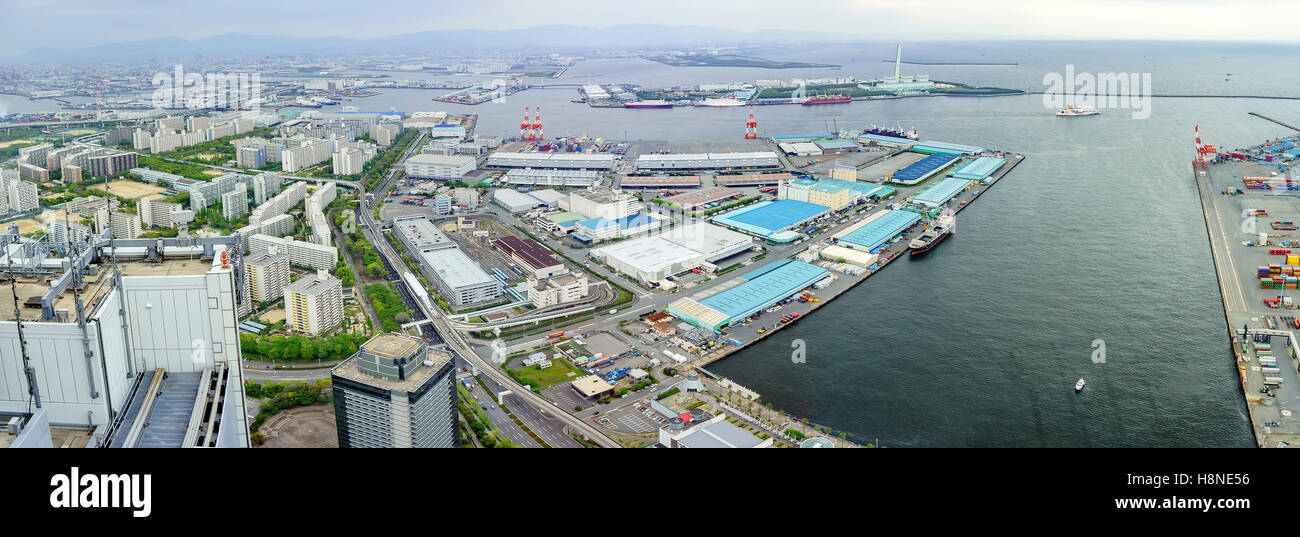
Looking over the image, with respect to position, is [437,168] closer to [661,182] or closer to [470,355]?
[661,182]

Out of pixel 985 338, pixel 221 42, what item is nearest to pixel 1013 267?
pixel 985 338

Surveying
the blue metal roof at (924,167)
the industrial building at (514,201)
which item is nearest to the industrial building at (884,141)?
the blue metal roof at (924,167)

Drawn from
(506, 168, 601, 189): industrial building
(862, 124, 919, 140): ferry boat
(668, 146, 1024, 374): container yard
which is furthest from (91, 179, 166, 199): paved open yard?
(862, 124, 919, 140): ferry boat

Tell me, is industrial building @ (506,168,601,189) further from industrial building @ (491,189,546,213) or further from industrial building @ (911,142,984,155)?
industrial building @ (911,142,984,155)

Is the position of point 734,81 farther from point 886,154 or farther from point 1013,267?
point 1013,267

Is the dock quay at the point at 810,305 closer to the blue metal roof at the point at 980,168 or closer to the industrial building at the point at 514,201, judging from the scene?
the blue metal roof at the point at 980,168

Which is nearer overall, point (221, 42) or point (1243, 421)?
point (1243, 421)
